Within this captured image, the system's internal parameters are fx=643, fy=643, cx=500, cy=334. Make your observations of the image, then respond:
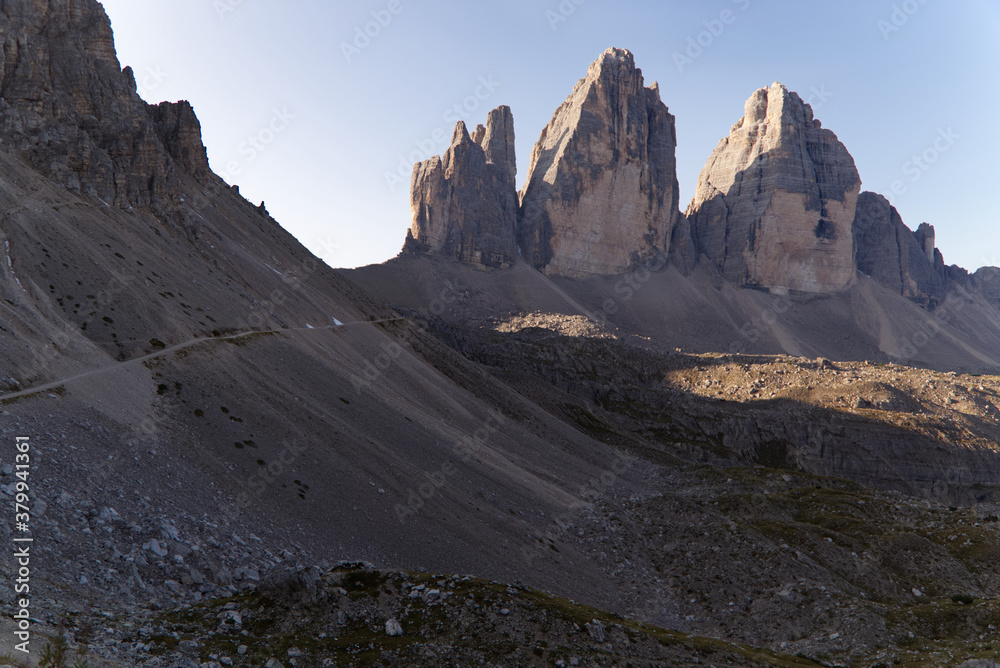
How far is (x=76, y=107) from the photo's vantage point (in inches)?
2564

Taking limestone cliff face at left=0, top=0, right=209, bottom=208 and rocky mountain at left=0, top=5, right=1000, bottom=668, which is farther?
limestone cliff face at left=0, top=0, right=209, bottom=208

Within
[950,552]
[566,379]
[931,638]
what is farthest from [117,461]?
[566,379]

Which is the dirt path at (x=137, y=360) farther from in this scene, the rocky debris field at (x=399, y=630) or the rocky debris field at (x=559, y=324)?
the rocky debris field at (x=559, y=324)

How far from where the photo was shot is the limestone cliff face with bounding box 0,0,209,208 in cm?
5753

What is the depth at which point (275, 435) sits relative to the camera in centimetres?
4150

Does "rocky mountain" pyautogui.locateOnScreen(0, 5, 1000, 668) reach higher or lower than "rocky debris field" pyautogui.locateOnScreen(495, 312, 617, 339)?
lower

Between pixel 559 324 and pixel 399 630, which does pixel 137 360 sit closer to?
pixel 399 630

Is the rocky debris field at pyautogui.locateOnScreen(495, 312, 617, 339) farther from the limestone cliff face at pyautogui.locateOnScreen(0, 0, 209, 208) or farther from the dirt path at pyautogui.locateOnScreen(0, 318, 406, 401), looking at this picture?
the limestone cliff face at pyautogui.locateOnScreen(0, 0, 209, 208)

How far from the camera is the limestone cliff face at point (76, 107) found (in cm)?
5753

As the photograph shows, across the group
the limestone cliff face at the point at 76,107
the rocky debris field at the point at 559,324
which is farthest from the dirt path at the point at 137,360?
the rocky debris field at the point at 559,324

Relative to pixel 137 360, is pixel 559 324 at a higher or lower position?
higher

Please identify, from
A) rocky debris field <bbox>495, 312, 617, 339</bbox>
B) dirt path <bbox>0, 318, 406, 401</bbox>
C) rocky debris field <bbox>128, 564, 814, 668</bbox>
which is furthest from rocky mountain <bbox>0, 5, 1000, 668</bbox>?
Result: rocky debris field <bbox>495, 312, 617, 339</bbox>

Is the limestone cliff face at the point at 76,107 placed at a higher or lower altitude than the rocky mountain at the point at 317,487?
higher

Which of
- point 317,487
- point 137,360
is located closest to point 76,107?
point 137,360
